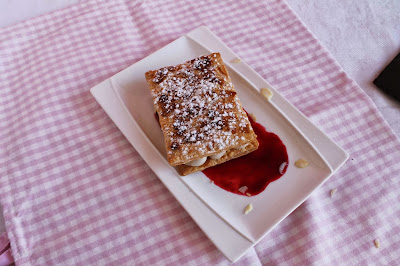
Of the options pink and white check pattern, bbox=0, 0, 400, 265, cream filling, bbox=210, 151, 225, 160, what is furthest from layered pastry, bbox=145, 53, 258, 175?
pink and white check pattern, bbox=0, 0, 400, 265

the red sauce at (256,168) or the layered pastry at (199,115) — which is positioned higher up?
the layered pastry at (199,115)

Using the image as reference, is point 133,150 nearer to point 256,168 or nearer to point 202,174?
point 202,174

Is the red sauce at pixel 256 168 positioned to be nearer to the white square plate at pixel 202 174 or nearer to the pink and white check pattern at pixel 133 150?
the white square plate at pixel 202 174

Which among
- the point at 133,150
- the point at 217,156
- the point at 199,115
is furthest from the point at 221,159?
the point at 133,150

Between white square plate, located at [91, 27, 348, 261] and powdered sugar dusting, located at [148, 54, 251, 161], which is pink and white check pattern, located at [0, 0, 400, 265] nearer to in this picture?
white square plate, located at [91, 27, 348, 261]

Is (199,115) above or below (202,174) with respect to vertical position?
above

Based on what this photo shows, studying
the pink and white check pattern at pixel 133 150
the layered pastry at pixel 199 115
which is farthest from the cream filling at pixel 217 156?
the pink and white check pattern at pixel 133 150
